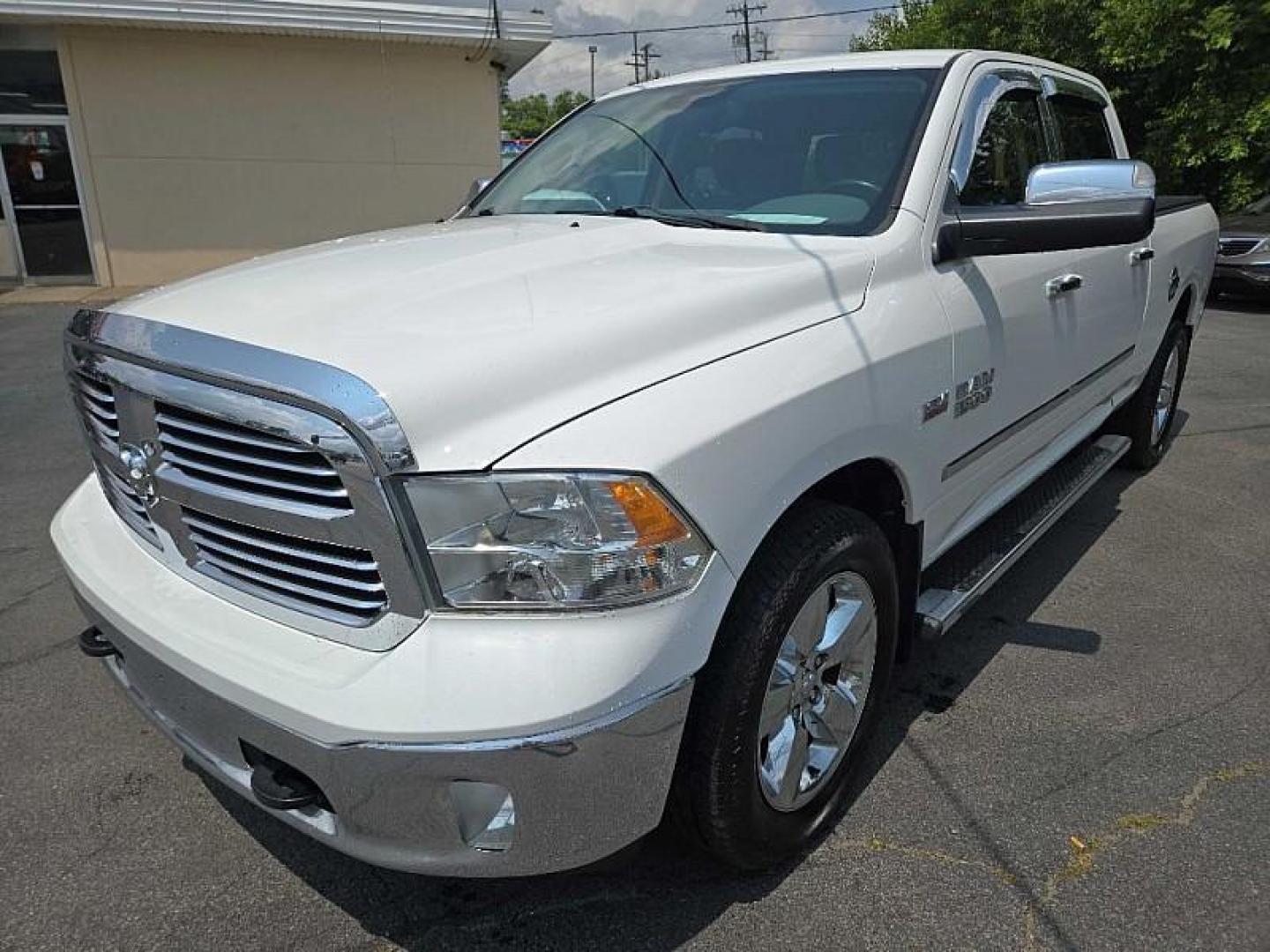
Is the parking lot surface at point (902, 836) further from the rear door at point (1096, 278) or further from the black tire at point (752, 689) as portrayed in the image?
the rear door at point (1096, 278)

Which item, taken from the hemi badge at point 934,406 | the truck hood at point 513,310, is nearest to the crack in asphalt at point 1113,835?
the hemi badge at point 934,406

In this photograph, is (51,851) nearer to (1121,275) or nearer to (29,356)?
(1121,275)

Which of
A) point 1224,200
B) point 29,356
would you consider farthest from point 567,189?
point 1224,200

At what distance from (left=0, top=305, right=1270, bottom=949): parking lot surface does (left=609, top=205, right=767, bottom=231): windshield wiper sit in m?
1.52

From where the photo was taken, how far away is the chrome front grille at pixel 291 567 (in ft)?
5.54

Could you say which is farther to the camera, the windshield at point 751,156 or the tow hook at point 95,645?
the windshield at point 751,156

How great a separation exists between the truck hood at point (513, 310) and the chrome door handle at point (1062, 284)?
1045 millimetres

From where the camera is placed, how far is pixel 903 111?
→ 9.24 ft

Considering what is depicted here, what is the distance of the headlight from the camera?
1.60 metres

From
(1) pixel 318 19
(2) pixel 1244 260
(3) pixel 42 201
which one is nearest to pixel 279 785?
(2) pixel 1244 260

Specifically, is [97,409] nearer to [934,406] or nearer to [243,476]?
[243,476]

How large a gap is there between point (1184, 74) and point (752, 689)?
17.3 m

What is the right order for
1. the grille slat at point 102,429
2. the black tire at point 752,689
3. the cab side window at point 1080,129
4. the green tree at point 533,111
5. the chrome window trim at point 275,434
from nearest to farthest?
the chrome window trim at point 275,434 → the black tire at point 752,689 → the grille slat at point 102,429 → the cab side window at point 1080,129 → the green tree at point 533,111

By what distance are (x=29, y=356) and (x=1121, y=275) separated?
9003 millimetres
